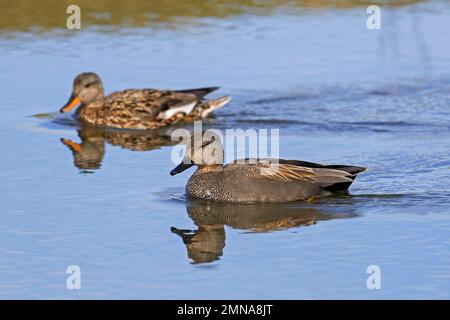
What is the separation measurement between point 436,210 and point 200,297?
2992mm

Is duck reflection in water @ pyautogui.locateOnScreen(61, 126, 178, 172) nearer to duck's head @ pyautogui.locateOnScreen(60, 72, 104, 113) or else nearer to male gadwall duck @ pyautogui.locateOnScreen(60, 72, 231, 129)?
male gadwall duck @ pyautogui.locateOnScreen(60, 72, 231, 129)

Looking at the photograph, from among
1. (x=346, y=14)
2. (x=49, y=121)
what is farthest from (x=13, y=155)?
(x=346, y=14)

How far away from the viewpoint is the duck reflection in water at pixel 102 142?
1317 centimetres

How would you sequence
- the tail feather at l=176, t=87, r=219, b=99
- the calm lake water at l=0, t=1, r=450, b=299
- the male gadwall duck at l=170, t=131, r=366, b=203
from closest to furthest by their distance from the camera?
the calm lake water at l=0, t=1, r=450, b=299 → the male gadwall duck at l=170, t=131, r=366, b=203 → the tail feather at l=176, t=87, r=219, b=99

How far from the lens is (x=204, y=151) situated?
1153 cm

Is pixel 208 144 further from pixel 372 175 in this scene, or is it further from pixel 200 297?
pixel 200 297

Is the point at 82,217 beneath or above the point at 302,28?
beneath

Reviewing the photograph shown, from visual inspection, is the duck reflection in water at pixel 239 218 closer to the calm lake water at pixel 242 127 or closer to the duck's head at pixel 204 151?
the calm lake water at pixel 242 127

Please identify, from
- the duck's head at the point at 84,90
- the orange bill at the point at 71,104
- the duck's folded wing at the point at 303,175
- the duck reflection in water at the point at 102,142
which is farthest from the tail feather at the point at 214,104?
the duck's folded wing at the point at 303,175

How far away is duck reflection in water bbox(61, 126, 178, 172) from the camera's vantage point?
43.2 ft

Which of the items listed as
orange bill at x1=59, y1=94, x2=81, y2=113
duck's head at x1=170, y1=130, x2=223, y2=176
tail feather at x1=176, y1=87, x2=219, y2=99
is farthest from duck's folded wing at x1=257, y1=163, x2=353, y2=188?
orange bill at x1=59, y1=94, x2=81, y2=113

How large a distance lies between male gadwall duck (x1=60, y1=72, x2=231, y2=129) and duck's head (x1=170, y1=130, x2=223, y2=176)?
11.6 ft

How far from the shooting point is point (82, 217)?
10.7m

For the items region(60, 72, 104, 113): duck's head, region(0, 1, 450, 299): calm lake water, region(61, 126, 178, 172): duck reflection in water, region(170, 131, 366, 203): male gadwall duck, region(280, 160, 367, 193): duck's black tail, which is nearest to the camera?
region(0, 1, 450, 299): calm lake water
